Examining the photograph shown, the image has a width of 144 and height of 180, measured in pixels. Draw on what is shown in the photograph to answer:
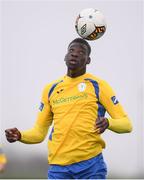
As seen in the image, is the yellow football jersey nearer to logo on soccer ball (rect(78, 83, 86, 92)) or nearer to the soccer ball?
logo on soccer ball (rect(78, 83, 86, 92))

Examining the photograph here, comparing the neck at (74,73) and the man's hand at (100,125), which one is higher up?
the neck at (74,73)

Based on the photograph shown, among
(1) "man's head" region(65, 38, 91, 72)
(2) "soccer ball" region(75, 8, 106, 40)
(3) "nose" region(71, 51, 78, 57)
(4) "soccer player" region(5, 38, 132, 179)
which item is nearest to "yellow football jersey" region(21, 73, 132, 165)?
(4) "soccer player" region(5, 38, 132, 179)

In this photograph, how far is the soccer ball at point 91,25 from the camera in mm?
11023

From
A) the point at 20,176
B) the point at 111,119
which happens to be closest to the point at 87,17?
the point at 111,119

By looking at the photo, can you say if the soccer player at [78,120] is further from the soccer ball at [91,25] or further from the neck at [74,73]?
the soccer ball at [91,25]

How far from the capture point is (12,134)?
406 inches

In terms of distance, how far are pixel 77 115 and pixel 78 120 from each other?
0.07 meters

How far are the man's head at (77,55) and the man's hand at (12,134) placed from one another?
1.03 m

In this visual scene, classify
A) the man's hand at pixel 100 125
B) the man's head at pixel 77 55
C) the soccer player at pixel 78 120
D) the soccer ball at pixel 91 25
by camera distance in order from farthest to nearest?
the soccer ball at pixel 91 25, the man's head at pixel 77 55, the soccer player at pixel 78 120, the man's hand at pixel 100 125

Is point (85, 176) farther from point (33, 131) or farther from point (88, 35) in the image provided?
point (88, 35)

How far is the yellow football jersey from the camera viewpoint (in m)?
10.1

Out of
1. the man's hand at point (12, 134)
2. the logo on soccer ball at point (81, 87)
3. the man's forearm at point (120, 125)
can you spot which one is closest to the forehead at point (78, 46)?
the logo on soccer ball at point (81, 87)

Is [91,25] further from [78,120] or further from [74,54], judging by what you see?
[78,120]

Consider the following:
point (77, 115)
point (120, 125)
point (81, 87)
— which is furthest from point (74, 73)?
point (120, 125)
